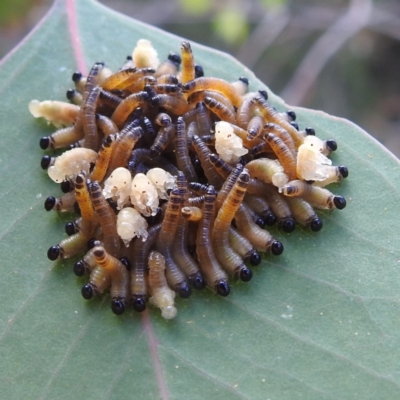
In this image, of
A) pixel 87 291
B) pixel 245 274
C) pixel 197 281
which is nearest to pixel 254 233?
pixel 245 274

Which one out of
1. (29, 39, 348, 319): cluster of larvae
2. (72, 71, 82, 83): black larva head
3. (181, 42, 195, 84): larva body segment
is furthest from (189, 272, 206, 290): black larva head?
(72, 71, 82, 83): black larva head

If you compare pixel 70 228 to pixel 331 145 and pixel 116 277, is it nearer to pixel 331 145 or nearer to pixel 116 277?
pixel 116 277

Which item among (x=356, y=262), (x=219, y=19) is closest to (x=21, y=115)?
(x=356, y=262)

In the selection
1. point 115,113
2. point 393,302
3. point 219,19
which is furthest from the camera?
point 219,19

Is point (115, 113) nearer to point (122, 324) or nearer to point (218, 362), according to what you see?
point (122, 324)

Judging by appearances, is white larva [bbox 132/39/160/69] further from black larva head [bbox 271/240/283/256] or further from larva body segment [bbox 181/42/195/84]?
black larva head [bbox 271/240/283/256]
